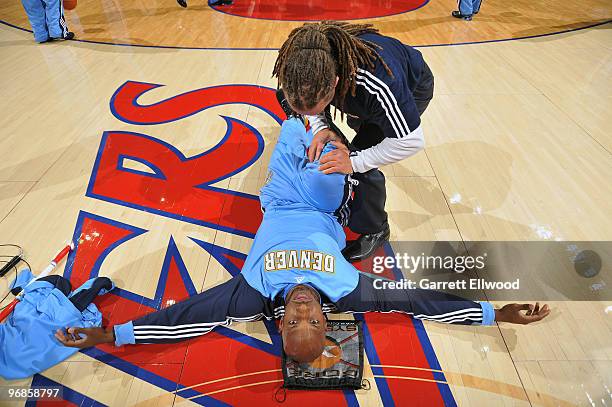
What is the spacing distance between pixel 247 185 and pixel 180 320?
4.22ft

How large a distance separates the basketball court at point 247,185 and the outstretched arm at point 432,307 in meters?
0.13

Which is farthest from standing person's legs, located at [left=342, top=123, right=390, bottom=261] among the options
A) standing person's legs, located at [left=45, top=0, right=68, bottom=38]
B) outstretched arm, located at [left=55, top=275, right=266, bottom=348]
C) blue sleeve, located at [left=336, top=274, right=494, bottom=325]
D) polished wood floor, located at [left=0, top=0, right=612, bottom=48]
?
standing person's legs, located at [left=45, top=0, right=68, bottom=38]

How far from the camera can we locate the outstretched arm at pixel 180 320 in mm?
1907

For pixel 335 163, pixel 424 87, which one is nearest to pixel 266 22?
pixel 424 87

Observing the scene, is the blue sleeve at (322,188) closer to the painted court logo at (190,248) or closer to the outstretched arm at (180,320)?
the painted court logo at (190,248)

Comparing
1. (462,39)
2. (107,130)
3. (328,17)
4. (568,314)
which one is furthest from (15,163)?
(462,39)

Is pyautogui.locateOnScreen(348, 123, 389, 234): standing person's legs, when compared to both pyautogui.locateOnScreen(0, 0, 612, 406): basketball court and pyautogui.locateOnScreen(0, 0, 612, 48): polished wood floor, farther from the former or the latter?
pyautogui.locateOnScreen(0, 0, 612, 48): polished wood floor

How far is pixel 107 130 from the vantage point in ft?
12.0

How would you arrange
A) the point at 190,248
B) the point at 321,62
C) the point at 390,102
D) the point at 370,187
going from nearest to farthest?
the point at 321,62, the point at 390,102, the point at 370,187, the point at 190,248

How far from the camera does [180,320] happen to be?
191 centimetres

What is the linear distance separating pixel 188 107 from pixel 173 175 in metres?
1.17

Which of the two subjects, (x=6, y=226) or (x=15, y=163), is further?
(x=15, y=163)

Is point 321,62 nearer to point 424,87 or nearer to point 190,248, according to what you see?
point 424,87

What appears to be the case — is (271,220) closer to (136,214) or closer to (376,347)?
(376,347)
